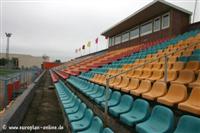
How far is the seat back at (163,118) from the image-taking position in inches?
115

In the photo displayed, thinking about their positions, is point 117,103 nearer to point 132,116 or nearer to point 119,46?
point 132,116

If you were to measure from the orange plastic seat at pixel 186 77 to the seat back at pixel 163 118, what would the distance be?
4.35ft

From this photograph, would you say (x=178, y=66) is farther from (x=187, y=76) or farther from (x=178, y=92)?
(x=178, y=92)

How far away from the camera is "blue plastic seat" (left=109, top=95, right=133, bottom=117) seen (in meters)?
4.07

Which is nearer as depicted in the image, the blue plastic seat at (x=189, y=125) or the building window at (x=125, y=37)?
the blue plastic seat at (x=189, y=125)

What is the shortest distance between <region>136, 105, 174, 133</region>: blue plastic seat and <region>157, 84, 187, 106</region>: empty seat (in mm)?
315

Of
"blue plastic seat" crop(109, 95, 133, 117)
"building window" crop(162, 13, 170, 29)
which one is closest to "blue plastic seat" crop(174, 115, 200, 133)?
"blue plastic seat" crop(109, 95, 133, 117)

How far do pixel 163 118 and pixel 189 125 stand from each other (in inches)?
21.7

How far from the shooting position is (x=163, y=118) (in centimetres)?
314

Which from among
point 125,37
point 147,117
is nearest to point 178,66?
point 147,117

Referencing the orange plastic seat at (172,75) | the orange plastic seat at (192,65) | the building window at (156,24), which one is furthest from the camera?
the building window at (156,24)

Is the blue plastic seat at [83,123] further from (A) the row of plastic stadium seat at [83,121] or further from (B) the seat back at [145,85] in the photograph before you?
(B) the seat back at [145,85]

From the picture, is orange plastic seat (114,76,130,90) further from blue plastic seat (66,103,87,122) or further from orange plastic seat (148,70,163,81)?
blue plastic seat (66,103,87,122)

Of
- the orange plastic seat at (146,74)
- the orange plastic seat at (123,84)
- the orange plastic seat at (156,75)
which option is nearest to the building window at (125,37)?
the orange plastic seat at (146,74)
